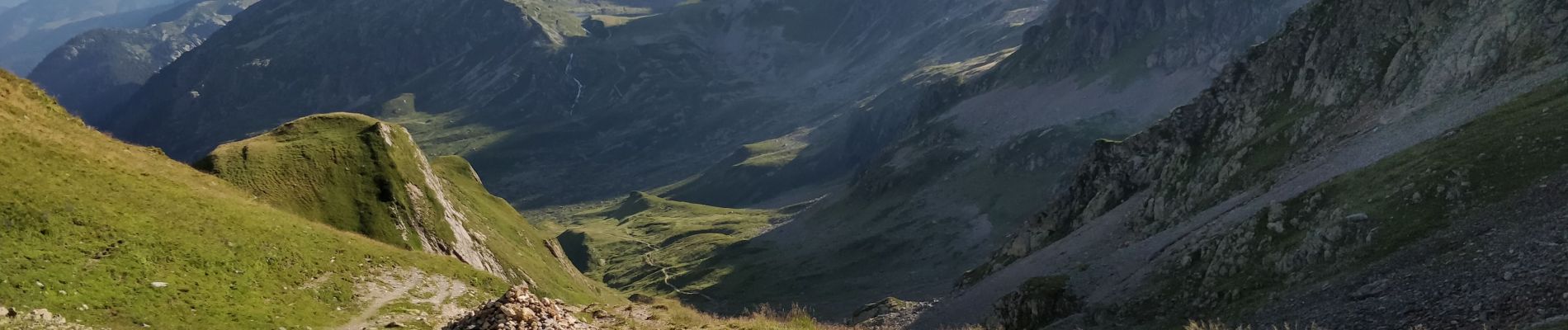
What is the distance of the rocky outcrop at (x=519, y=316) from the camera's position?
3331cm

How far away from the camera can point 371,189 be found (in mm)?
68250

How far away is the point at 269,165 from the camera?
205 feet

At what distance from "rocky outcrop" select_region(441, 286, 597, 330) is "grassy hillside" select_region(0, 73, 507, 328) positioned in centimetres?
1002

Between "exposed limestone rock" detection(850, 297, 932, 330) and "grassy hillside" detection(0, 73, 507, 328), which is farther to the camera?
"exposed limestone rock" detection(850, 297, 932, 330)

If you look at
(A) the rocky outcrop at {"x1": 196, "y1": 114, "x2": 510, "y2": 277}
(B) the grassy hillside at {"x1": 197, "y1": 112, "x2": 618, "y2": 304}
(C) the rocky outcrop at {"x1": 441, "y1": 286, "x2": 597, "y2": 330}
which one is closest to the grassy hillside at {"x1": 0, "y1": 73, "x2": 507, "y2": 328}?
(A) the rocky outcrop at {"x1": 196, "y1": 114, "x2": 510, "y2": 277}

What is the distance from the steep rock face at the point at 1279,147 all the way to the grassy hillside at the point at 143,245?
4180cm

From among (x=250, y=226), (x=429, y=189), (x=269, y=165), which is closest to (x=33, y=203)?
(x=250, y=226)

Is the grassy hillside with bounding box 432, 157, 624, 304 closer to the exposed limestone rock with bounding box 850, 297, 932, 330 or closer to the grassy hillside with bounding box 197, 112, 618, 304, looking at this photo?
the grassy hillside with bounding box 197, 112, 618, 304

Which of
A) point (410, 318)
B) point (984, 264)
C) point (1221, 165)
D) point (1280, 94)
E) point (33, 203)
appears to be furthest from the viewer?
point (984, 264)

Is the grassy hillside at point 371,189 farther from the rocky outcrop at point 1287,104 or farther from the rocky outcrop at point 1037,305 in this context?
the rocky outcrop at point 1287,104

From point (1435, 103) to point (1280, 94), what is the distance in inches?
930

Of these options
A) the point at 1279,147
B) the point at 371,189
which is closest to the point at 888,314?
the point at 1279,147

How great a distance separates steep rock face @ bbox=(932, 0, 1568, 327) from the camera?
47.4m

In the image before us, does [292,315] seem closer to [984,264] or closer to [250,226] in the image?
[250,226]
